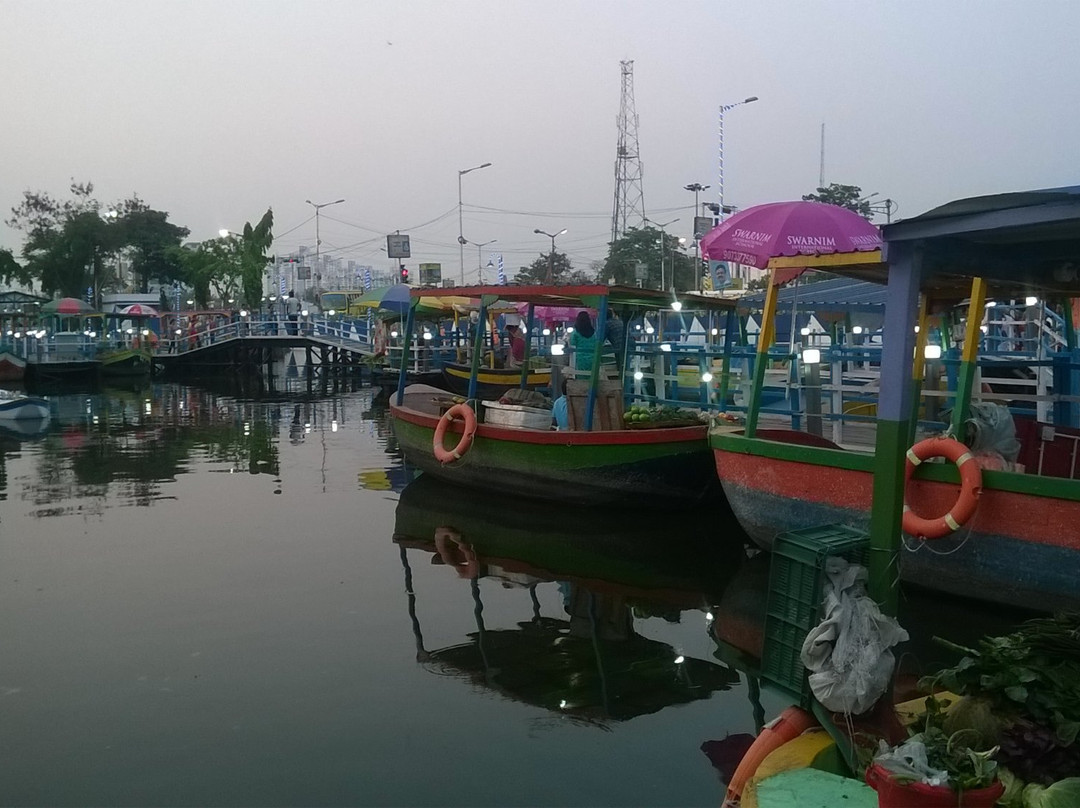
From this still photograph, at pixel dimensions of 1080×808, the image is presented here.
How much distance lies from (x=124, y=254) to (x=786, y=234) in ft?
213

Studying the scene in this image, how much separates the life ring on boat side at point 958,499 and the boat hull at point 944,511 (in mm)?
205

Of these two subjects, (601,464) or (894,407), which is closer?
(894,407)

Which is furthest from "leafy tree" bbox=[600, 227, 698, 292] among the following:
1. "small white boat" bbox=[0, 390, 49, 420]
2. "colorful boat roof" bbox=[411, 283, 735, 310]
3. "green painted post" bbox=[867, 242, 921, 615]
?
"green painted post" bbox=[867, 242, 921, 615]

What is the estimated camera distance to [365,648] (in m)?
6.43

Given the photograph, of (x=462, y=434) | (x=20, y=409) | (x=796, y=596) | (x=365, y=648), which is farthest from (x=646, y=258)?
(x=796, y=596)

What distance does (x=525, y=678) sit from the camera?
19.5 feet

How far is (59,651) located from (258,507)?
493 cm

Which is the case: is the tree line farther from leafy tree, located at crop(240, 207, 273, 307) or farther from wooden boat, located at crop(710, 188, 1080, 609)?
wooden boat, located at crop(710, 188, 1080, 609)

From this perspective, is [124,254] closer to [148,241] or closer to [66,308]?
[148,241]

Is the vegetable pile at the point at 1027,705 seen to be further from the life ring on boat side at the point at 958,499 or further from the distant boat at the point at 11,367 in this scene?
the distant boat at the point at 11,367

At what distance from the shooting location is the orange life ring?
3795mm

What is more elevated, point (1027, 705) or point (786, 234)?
point (786, 234)

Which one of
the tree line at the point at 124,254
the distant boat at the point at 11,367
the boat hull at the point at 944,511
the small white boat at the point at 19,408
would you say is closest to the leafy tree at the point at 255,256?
the tree line at the point at 124,254

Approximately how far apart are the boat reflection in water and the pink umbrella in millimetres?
2854
